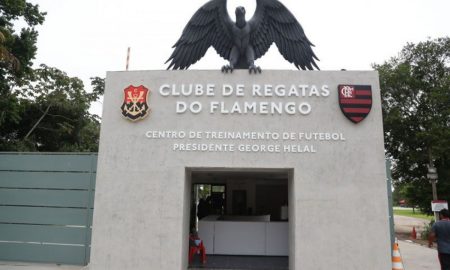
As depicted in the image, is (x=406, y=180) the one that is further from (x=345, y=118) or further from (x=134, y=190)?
(x=134, y=190)

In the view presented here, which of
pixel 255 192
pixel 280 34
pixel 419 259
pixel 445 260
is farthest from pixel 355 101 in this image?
pixel 419 259

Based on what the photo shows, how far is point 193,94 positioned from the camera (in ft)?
24.6

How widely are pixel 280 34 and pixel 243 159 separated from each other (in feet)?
10.2

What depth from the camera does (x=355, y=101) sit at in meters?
7.28

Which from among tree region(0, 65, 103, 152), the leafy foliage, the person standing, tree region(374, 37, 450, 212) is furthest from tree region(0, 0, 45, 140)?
tree region(374, 37, 450, 212)

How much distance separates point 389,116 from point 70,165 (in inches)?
851

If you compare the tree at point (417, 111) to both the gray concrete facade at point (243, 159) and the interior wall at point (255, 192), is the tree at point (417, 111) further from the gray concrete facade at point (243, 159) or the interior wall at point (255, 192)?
the gray concrete facade at point (243, 159)

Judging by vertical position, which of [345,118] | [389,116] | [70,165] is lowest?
[70,165]

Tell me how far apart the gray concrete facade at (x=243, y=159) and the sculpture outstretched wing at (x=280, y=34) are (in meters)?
0.80

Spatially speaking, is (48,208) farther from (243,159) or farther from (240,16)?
(240,16)

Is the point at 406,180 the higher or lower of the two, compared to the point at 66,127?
lower

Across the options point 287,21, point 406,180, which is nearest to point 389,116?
point 406,180

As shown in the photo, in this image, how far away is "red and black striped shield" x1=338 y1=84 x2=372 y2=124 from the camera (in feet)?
23.7

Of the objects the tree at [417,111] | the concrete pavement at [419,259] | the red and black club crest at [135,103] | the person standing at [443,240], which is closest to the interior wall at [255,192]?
the concrete pavement at [419,259]
